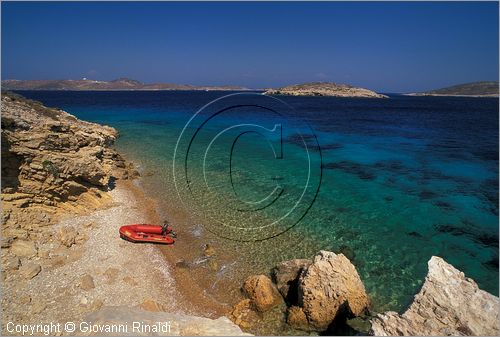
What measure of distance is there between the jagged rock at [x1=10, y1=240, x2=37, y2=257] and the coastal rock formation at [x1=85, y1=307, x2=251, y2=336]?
6118 mm

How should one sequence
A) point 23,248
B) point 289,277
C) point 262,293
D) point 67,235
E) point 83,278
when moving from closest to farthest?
point 262,293 < point 83,278 < point 289,277 < point 23,248 < point 67,235

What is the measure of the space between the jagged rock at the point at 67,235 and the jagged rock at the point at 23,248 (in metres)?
1.16

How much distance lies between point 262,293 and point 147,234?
7309mm

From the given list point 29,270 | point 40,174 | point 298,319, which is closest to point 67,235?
point 29,270

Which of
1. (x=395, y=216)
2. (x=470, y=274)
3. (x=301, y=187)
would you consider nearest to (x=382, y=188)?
(x=395, y=216)

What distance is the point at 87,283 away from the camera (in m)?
12.2

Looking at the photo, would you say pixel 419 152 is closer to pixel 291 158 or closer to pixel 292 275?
pixel 291 158

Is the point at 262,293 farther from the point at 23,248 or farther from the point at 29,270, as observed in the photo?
the point at 23,248

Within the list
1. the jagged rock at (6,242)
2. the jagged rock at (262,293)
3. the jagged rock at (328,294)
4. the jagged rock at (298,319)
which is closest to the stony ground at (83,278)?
the jagged rock at (6,242)

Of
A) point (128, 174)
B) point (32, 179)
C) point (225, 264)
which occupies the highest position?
point (32, 179)

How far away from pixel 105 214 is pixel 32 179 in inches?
162

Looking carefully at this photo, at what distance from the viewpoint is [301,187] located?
969 inches

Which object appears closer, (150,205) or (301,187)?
(150,205)

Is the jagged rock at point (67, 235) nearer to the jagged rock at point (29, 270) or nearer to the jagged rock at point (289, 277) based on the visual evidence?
the jagged rock at point (29, 270)
